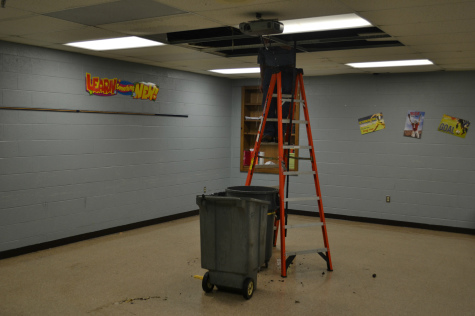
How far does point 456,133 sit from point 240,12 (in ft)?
15.7

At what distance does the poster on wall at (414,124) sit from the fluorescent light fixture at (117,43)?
432cm

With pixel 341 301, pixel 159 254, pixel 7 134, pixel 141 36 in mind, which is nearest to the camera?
pixel 341 301

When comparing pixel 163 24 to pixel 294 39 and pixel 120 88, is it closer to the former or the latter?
pixel 294 39

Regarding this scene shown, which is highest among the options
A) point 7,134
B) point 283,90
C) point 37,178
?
point 283,90

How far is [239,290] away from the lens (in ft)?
13.6

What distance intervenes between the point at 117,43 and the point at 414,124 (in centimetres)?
479

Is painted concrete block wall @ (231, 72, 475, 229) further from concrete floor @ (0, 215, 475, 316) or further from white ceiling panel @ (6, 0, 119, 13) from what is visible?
white ceiling panel @ (6, 0, 119, 13)

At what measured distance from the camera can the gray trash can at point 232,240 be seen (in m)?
4.04

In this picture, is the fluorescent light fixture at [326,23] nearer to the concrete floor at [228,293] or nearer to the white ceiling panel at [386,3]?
the white ceiling panel at [386,3]

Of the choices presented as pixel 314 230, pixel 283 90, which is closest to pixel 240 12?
pixel 283 90

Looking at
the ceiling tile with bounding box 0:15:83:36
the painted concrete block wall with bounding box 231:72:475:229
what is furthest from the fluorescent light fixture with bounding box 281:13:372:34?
the painted concrete block wall with bounding box 231:72:475:229

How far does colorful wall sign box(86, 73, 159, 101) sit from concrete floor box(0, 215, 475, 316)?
6.69ft

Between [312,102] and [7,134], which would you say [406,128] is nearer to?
[312,102]

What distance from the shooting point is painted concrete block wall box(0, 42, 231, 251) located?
5207 millimetres
